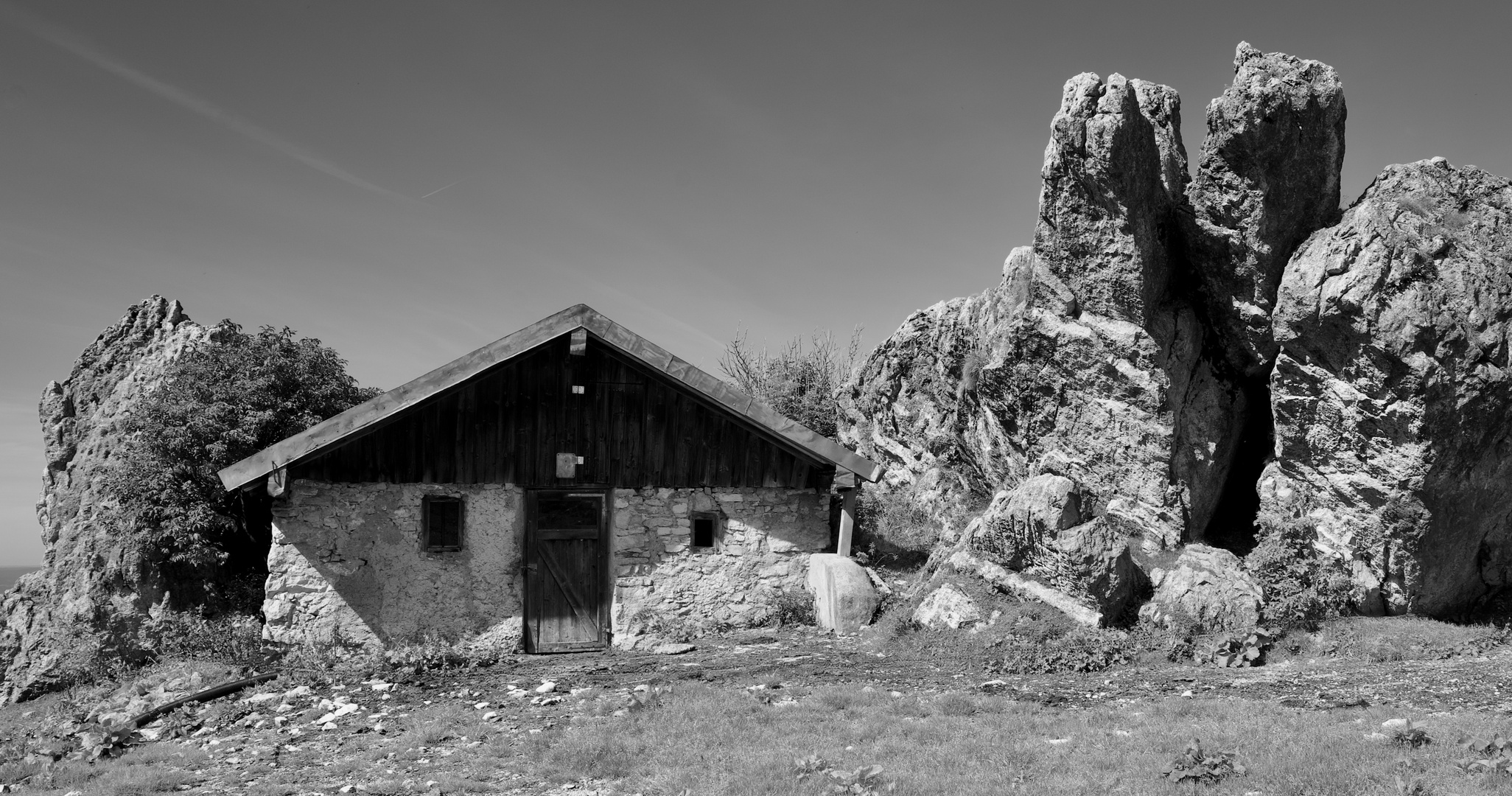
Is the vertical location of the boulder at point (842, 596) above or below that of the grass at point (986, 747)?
above

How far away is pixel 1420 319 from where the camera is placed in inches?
535

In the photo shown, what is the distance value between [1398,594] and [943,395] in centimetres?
987

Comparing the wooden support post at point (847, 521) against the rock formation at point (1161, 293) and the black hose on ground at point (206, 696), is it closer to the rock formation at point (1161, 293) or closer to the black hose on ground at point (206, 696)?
the rock formation at point (1161, 293)

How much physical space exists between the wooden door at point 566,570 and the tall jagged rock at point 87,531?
570cm

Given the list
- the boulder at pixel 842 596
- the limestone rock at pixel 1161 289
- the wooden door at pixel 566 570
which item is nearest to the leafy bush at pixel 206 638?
the wooden door at pixel 566 570

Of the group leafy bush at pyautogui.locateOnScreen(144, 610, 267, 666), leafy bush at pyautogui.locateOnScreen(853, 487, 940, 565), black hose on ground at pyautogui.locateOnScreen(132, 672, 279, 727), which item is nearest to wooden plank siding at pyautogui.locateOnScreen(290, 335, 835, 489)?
leafy bush at pyautogui.locateOnScreen(144, 610, 267, 666)

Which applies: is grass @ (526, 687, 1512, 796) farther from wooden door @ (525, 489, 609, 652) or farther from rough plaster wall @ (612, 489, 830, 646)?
wooden door @ (525, 489, 609, 652)

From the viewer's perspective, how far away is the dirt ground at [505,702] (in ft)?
25.6

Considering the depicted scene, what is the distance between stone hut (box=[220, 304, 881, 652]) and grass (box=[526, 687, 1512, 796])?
179 inches

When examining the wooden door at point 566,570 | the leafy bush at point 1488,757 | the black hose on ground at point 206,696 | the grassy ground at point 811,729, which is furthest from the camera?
the wooden door at point 566,570

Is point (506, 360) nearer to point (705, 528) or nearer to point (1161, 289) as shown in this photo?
point (705, 528)

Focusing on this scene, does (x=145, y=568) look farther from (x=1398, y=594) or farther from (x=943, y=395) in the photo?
(x=1398, y=594)

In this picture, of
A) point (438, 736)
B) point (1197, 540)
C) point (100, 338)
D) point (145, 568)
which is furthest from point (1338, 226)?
point (100, 338)

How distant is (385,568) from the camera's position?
42.2ft
